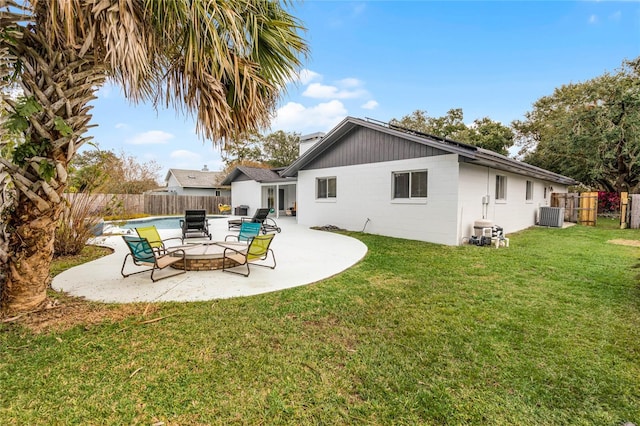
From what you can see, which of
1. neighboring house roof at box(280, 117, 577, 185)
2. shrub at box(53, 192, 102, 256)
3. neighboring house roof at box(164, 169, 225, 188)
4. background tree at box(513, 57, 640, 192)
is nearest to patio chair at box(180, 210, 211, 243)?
shrub at box(53, 192, 102, 256)

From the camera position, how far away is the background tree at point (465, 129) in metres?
27.8

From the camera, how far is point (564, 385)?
2701 mm

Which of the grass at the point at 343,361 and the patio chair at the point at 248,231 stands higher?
the patio chair at the point at 248,231

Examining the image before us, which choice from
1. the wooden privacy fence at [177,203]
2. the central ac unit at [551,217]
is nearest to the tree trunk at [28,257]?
the central ac unit at [551,217]

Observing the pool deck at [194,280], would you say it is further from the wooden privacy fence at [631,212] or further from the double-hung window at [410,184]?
the wooden privacy fence at [631,212]

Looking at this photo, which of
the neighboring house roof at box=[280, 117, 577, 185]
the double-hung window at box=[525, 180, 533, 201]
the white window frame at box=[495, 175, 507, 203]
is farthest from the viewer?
the double-hung window at box=[525, 180, 533, 201]

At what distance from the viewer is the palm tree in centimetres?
323

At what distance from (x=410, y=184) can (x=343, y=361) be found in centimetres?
888

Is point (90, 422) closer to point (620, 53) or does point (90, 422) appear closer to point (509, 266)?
point (509, 266)

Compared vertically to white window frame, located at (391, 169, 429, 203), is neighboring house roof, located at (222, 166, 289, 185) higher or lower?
higher

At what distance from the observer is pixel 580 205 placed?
16.8 m

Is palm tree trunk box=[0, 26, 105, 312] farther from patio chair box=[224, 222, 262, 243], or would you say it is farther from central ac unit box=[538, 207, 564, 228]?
central ac unit box=[538, 207, 564, 228]

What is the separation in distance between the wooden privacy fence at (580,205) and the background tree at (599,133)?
5.05m

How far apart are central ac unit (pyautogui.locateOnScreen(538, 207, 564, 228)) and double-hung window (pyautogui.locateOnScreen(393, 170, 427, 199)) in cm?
944
